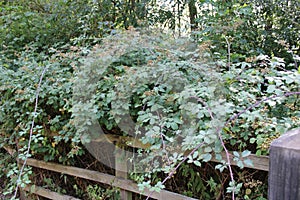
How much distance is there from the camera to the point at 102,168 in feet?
6.75

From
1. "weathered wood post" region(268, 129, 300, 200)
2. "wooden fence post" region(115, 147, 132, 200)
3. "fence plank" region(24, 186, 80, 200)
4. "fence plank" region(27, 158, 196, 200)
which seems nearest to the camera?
"weathered wood post" region(268, 129, 300, 200)

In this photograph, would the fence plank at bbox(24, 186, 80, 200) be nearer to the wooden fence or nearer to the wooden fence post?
the wooden fence

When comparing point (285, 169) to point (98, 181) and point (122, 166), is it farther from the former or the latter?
point (98, 181)

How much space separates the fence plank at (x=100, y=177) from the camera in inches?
66.2

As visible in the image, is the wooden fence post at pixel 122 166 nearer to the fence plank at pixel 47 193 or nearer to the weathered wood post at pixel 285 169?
the fence plank at pixel 47 193

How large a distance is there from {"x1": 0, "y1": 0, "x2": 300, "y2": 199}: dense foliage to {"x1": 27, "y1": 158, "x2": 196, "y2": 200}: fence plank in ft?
0.19

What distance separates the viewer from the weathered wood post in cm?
66

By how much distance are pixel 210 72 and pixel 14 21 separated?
2820 millimetres

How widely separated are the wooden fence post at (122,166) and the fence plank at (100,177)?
0.04 m

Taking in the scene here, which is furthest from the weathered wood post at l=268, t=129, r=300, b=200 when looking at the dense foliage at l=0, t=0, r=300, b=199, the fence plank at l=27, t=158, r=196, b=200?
the fence plank at l=27, t=158, r=196, b=200

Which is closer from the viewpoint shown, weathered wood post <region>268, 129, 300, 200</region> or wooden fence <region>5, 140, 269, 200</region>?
weathered wood post <region>268, 129, 300, 200</region>

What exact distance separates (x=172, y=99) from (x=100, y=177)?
2.79ft

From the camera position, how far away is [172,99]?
1477mm

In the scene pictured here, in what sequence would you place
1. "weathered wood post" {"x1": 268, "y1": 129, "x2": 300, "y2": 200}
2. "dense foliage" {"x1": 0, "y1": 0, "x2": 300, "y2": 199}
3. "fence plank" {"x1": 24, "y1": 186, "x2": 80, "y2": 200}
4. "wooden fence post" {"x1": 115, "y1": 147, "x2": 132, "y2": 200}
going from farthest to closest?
"fence plank" {"x1": 24, "y1": 186, "x2": 80, "y2": 200} → "wooden fence post" {"x1": 115, "y1": 147, "x2": 132, "y2": 200} → "dense foliage" {"x1": 0, "y1": 0, "x2": 300, "y2": 199} → "weathered wood post" {"x1": 268, "y1": 129, "x2": 300, "y2": 200}
